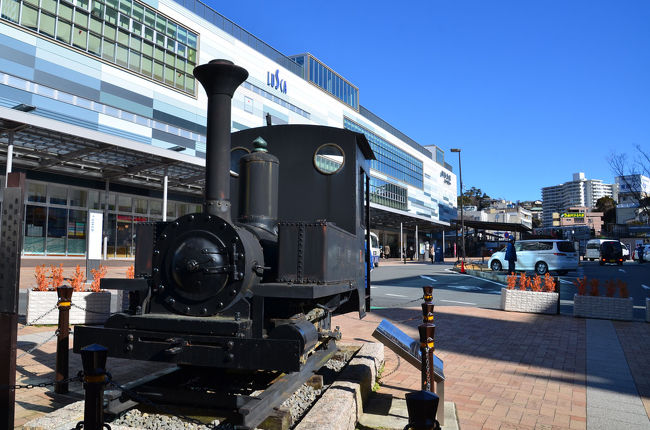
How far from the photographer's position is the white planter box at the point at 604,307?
990 cm

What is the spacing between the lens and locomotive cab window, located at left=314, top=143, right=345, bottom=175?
5.53 meters

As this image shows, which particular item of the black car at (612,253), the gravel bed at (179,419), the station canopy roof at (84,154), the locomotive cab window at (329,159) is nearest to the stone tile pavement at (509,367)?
the gravel bed at (179,419)

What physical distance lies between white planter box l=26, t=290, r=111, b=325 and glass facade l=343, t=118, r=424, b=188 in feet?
122

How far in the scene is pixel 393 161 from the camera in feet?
179

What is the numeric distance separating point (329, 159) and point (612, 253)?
3769 cm

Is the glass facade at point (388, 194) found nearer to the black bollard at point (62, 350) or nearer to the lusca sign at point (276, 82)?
the lusca sign at point (276, 82)

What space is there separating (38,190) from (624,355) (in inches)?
888

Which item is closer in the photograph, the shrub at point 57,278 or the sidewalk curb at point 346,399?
the sidewalk curb at point 346,399

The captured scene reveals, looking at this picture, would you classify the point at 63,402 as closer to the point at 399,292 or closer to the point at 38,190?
the point at 399,292

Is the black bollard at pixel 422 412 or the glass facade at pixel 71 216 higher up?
the glass facade at pixel 71 216

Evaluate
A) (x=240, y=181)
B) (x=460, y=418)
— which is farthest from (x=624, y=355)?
(x=240, y=181)

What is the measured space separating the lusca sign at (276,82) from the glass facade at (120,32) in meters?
6.63

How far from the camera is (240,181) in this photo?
16.5 ft

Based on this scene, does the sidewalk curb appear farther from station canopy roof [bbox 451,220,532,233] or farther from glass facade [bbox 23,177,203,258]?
station canopy roof [bbox 451,220,532,233]
